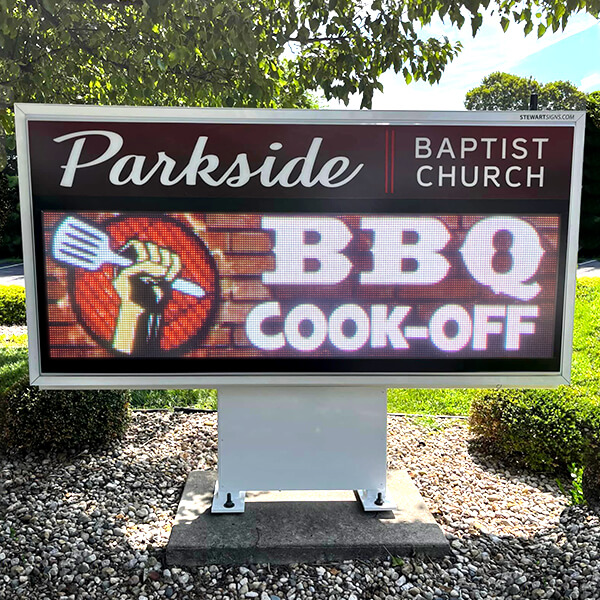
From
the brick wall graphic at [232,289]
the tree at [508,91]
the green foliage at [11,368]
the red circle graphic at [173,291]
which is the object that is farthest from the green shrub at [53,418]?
the tree at [508,91]

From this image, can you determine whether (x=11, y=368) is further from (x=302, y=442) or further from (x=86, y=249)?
(x=302, y=442)

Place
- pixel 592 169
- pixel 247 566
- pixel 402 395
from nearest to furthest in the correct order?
pixel 247 566 → pixel 402 395 → pixel 592 169

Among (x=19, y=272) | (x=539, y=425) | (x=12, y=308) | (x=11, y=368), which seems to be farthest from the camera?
(x=19, y=272)

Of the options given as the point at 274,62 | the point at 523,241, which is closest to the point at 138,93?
the point at 274,62

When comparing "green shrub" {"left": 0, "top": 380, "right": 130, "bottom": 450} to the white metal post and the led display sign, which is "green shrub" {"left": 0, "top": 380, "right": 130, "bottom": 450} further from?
the white metal post

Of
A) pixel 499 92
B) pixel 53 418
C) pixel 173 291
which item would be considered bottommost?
pixel 53 418

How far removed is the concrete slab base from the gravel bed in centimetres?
7

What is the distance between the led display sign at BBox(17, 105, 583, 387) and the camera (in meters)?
3.20

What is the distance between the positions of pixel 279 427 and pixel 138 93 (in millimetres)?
3657

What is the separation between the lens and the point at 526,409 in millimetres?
4332

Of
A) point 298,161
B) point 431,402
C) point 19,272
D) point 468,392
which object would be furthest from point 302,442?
point 19,272

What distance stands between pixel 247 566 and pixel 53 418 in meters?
1.92

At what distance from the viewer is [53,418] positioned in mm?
4312

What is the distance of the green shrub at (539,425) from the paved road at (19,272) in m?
16.1
